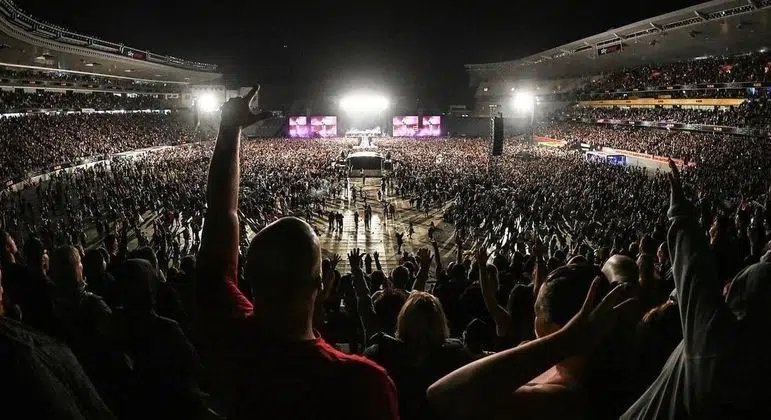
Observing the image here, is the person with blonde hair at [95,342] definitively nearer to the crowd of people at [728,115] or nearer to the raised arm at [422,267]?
the raised arm at [422,267]

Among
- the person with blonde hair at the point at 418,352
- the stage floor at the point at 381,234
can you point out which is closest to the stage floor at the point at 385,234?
the stage floor at the point at 381,234

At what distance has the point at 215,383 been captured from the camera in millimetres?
1896

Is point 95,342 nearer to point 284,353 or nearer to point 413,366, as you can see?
point 413,366

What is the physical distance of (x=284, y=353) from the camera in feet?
5.68

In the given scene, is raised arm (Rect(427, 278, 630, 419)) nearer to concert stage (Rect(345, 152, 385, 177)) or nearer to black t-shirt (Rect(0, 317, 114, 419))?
black t-shirt (Rect(0, 317, 114, 419))

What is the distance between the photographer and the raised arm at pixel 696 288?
1.77 meters

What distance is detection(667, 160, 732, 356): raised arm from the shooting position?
5.81 ft

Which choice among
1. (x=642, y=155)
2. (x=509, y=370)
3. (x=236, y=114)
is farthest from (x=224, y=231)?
(x=642, y=155)

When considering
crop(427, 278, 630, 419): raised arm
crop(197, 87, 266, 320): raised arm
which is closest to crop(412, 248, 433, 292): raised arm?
crop(197, 87, 266, 320): raised arm

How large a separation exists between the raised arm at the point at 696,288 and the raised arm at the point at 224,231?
4.96 feet

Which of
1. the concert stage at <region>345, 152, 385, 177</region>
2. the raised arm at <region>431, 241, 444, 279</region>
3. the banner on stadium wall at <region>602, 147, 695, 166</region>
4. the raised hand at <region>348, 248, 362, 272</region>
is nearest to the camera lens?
the raised hand at <region>348, 248, 362, 272</region>

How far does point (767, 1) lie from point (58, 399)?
40.3 meters

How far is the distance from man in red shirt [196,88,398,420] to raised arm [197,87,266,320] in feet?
0.09

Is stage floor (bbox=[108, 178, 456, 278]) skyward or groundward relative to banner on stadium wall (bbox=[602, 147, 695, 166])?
groundward
